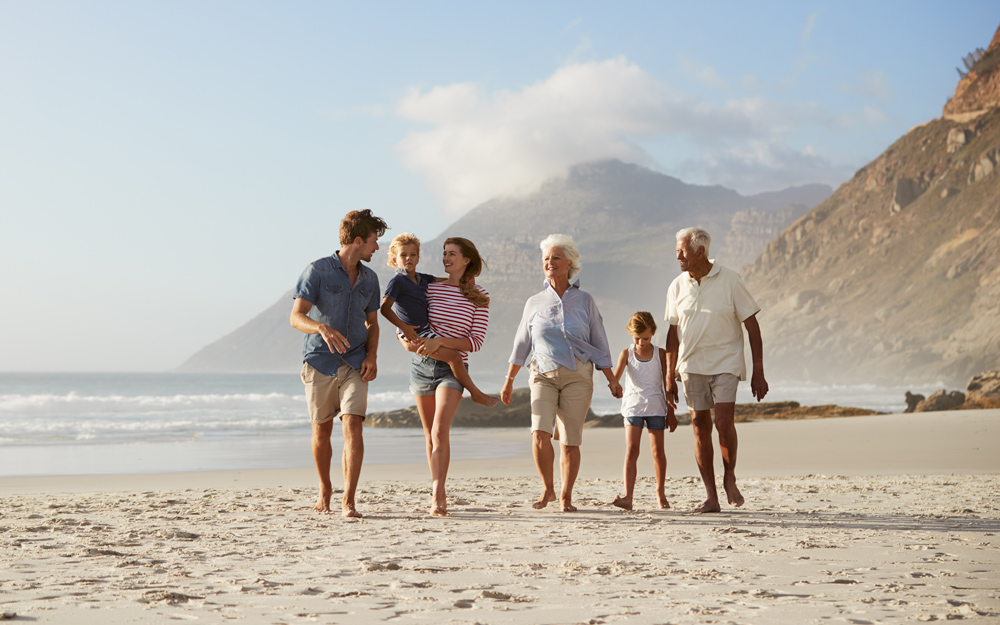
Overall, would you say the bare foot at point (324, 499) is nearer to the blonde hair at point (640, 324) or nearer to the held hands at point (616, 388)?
the held hands at point (616, 388)

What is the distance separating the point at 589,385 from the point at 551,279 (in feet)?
2.52

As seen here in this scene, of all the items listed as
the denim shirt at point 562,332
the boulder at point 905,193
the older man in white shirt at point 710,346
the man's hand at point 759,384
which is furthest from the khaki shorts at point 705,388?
the boulder at point 905,193

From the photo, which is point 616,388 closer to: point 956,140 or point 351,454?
point 351,454

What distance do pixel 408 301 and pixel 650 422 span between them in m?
1.95

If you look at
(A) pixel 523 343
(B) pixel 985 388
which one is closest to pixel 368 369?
(A) pixel 523 343

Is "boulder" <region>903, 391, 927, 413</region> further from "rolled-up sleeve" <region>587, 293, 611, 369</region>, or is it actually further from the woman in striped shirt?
the woman in striped shirt

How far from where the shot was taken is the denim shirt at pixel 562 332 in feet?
18.1

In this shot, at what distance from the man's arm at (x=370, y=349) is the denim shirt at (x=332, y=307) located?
47mm

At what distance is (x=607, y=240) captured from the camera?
166500mm

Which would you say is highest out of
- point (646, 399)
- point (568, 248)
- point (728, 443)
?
point (568, 248)

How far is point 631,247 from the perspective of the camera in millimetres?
160250

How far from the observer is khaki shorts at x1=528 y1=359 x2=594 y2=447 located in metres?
5.57

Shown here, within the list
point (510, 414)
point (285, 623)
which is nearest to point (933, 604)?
point (285, 623)

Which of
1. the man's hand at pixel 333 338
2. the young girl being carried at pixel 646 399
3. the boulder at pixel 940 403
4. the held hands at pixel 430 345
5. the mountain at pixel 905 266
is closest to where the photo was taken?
the man's hand at pixel 333 338
